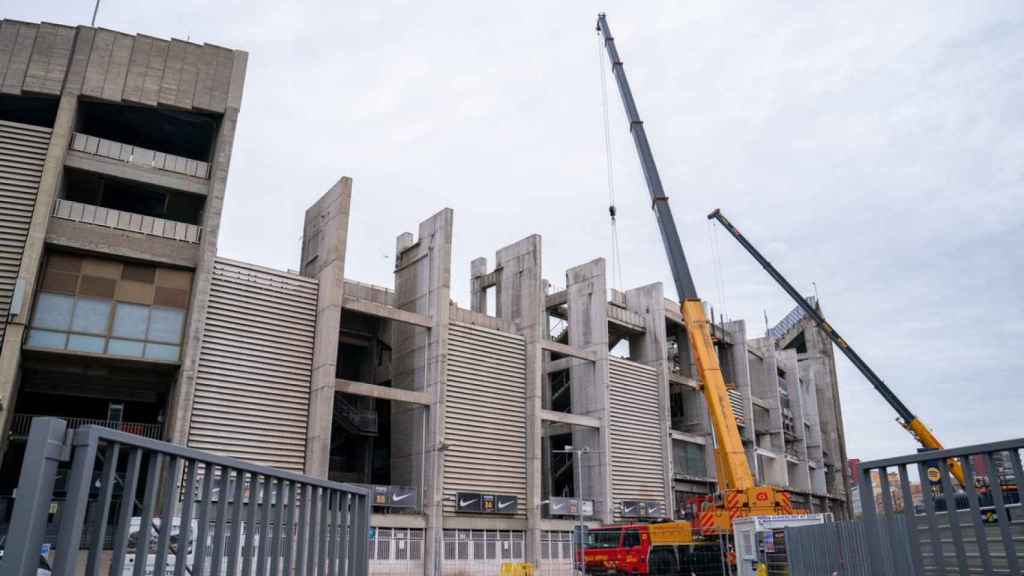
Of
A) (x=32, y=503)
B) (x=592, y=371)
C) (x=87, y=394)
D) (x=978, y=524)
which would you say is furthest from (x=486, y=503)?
(x=32, y=503)

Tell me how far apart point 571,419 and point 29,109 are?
1383 inches

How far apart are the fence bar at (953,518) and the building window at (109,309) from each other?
31.2 metres

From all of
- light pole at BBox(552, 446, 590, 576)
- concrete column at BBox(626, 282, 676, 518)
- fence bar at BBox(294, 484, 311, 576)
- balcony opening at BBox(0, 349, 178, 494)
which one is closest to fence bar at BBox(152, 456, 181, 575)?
fence bar at BBox(294, 484, 311, 576)

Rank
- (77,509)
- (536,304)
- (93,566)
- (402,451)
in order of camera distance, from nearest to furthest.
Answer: (77,509), (93,566), (402,451), (536,304)

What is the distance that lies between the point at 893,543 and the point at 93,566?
879 centimetres

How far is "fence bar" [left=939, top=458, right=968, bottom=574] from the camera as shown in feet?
27.2

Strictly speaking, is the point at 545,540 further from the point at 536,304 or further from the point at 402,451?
the point at 536,304

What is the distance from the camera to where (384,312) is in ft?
135

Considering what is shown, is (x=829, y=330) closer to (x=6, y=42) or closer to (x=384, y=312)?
(x=384, y=312)

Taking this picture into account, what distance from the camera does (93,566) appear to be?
572 cm

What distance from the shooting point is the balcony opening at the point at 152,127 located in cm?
3641

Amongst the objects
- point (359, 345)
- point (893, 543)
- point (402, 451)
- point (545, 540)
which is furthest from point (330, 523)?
point (359, 345)

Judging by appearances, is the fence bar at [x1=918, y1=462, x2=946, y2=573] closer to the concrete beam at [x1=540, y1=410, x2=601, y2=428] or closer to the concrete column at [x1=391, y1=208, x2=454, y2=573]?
the concrete column at [x1=391, y1=208, x2=454, y2=573]

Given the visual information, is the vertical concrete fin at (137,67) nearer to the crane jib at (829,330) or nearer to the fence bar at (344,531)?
the fence bar at (344,531)
